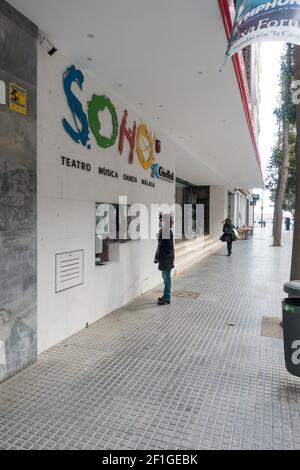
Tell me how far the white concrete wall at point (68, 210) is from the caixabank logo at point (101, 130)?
0.09m

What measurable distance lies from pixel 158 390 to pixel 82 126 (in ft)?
11.5

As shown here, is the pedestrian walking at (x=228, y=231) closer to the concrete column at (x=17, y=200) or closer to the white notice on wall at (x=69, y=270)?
the white notice on wall at (x=69, y=270)

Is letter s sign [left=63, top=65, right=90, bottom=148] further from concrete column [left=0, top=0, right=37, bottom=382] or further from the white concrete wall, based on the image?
concrete column [left=0, top=0, right=37, bottom=382]

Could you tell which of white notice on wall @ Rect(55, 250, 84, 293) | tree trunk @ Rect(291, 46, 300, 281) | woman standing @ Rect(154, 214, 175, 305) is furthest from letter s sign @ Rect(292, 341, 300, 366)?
woman standing @ Rect(154, 214, 175, 305)

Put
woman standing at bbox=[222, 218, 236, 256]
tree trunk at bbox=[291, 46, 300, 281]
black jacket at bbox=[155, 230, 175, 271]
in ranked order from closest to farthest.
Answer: tree trunk at bbox=[291, 46, 300, 281] → black jacket at bbox=[155, 230, 175, 271] → woman standing at bbox=[222, 218, 236, 256]

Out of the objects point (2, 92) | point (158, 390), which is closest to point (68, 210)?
point (2, 92)

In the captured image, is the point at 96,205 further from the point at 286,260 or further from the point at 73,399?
the point at 286,260

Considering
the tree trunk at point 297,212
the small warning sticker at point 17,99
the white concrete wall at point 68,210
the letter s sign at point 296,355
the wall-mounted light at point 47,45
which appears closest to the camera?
the letter s sign at point 296,355

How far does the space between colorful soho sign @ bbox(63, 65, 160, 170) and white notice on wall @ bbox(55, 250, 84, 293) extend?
1.56m

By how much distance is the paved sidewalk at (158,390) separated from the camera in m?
2.74

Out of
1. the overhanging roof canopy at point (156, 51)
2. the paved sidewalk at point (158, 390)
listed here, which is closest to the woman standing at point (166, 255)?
the paved sidewalk at point (158, 390)

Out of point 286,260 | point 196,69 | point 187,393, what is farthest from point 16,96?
point 286,260

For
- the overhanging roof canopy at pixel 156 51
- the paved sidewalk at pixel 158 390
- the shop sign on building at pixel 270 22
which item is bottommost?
the paved sidewalk at pixel 158 390

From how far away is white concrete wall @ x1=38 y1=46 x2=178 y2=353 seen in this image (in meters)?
4.20
